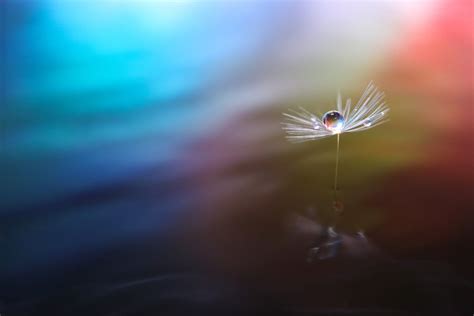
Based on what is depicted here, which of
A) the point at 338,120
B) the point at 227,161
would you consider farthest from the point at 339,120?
the point at 227,161

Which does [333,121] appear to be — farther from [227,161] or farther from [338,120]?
[227,161]

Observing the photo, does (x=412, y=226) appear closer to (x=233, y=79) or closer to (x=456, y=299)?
(x=456, y=299)

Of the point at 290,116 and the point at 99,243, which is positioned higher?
A: the point at 290,116

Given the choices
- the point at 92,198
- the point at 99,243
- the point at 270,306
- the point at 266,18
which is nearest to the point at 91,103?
the point at 92,198

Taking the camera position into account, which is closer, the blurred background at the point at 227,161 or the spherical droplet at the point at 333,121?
the blurred background at the point at 227,161

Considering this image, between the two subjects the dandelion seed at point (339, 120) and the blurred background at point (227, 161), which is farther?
the dandelion seed at point (339, 120)
